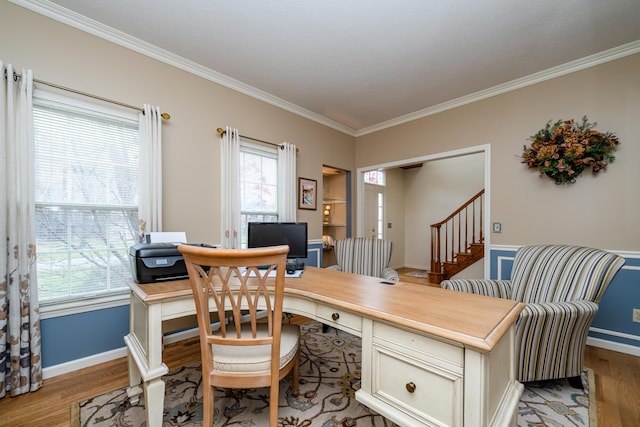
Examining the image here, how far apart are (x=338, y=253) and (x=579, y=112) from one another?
9.06 ft

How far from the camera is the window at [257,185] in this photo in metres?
3.05

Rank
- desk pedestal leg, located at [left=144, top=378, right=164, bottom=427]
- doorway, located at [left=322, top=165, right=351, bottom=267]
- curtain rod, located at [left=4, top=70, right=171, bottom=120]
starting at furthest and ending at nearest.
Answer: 1. doorway, located at [left=322, top=165, right=351, bottom=267]
2. curtain rod, located at [left=4, top=70, right=171, bottom=120]
3. desk pedestal leg, located at [left=144, top=378, right=164, bottom=427]

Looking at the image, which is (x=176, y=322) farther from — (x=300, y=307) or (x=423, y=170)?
(x=423, y=170)

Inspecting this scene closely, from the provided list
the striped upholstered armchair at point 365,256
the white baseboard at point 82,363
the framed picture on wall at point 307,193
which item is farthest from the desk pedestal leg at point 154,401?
the framed picture on wall at point 307,193

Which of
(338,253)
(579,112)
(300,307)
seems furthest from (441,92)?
(300,307)

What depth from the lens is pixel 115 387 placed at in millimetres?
1830

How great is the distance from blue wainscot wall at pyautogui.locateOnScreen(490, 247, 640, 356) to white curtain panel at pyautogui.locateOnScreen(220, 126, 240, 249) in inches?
141

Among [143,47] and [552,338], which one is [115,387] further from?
[552,338]

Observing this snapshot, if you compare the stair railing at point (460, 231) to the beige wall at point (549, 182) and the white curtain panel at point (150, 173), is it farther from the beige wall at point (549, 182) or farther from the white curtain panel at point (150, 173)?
the white curtain panel at point (150, 173)

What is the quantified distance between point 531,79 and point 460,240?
3.47m

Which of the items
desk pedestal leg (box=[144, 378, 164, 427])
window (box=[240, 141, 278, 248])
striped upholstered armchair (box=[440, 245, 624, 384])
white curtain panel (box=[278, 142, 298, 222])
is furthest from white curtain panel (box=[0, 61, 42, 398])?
striped upholstered armchair (box=[440, 245, 624, 384])

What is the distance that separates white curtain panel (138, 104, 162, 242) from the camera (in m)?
2.26

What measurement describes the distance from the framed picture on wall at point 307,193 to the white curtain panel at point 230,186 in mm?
966

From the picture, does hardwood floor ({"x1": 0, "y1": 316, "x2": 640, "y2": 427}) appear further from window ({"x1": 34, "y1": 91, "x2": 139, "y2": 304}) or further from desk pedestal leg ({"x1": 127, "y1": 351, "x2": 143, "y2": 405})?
window ({"x1": 34, "y1": 91, "x2": 139, "y2": 304})
